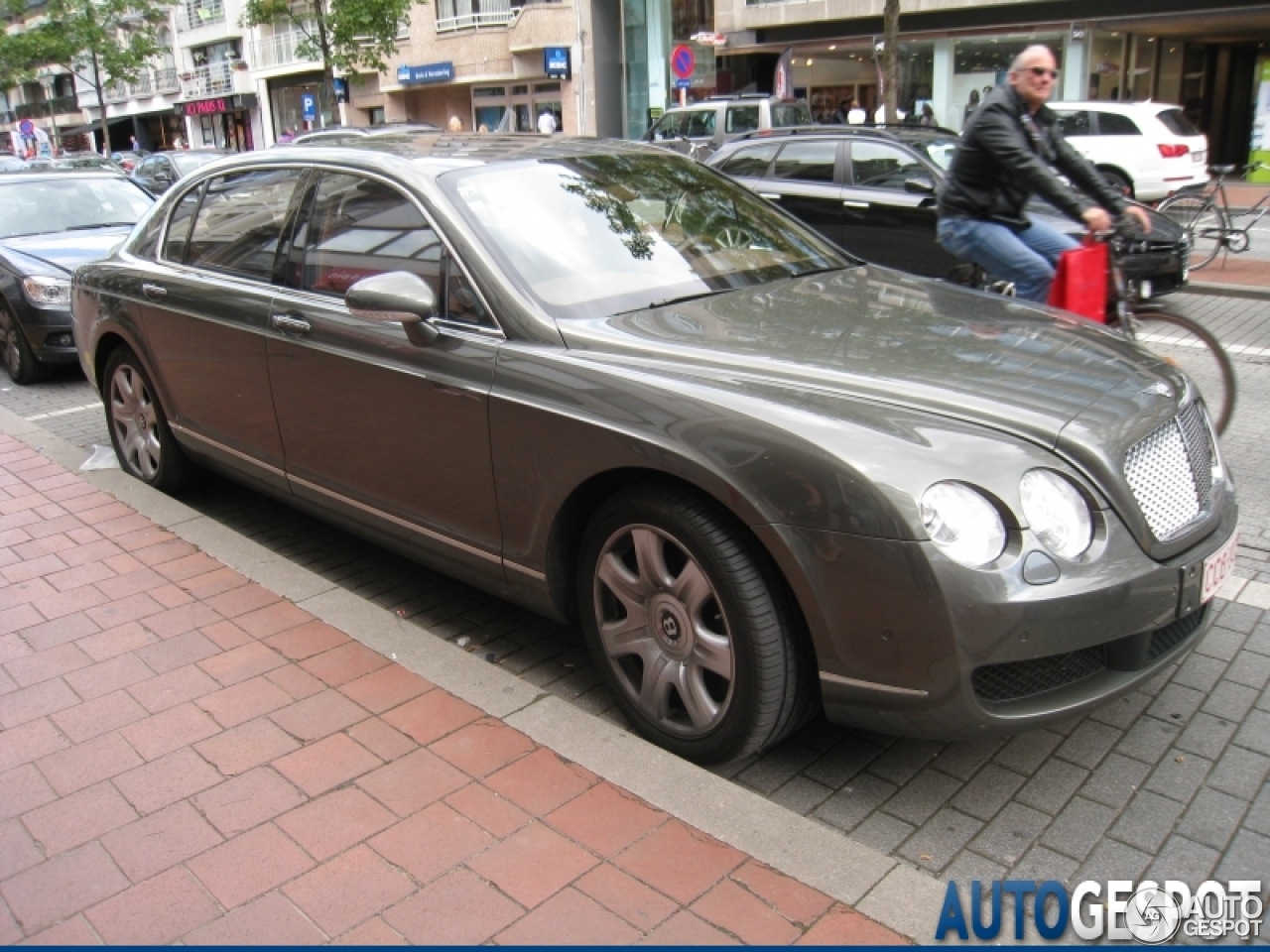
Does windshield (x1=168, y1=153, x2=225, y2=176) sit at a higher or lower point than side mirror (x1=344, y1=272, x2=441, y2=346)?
higher

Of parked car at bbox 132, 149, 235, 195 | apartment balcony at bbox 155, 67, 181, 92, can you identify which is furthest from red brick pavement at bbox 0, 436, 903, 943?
apartment balcony at bbox 155, 67, 181, 92

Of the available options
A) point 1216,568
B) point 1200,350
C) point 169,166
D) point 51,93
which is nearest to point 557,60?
point 169,166

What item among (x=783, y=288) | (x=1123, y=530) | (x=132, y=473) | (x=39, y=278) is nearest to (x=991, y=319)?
(x=783, y=288)

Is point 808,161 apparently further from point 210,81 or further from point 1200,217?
point 210,81

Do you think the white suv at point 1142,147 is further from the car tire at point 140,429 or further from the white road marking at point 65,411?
the car tire at point 140,429

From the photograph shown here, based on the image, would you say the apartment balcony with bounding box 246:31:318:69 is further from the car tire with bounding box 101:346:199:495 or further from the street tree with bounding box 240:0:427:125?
the car tire with bounding box 101:346:199:495

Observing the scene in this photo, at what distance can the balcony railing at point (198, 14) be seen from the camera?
51906 mm

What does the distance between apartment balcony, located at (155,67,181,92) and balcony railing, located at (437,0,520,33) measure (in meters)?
23.2

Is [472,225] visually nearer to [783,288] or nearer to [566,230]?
[566,230]

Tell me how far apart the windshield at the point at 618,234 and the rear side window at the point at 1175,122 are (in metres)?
15.3

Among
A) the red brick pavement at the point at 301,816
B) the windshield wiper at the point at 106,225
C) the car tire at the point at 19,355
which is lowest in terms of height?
the red brick pavement at the point at 301,816

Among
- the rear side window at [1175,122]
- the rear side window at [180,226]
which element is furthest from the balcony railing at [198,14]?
the rear side window at [180,226]

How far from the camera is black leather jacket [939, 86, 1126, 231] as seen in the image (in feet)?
17.3

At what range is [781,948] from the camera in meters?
2.29
